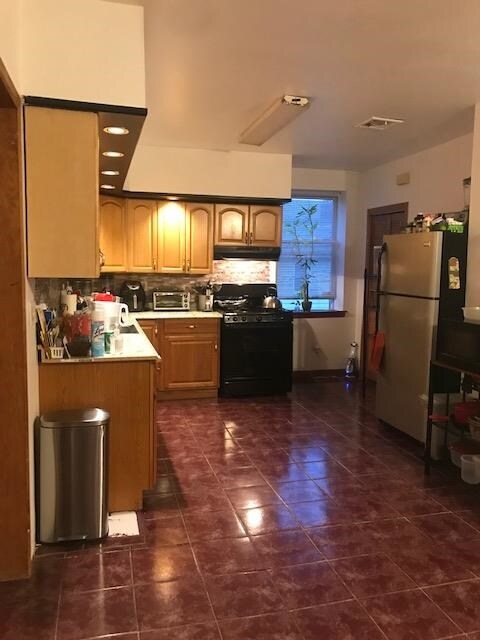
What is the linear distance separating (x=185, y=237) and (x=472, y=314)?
120 inches

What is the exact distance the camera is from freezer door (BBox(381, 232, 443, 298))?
386 centimetres

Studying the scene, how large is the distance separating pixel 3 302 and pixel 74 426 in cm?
70

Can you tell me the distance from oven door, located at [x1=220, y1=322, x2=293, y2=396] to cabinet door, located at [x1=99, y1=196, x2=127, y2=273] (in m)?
1.26

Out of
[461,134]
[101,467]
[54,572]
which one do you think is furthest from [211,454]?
[461,134]

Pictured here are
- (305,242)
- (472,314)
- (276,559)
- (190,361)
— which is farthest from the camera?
(305,242)

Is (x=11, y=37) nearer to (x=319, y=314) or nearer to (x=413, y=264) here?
(x=413, y=264)

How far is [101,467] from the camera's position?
8.70 feet

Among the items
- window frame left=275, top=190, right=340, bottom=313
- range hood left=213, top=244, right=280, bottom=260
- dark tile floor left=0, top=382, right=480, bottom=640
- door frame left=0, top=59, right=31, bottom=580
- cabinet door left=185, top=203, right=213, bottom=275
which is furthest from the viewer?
window frame left=275, top=190, right=340, bottom=313

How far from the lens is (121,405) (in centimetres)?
295

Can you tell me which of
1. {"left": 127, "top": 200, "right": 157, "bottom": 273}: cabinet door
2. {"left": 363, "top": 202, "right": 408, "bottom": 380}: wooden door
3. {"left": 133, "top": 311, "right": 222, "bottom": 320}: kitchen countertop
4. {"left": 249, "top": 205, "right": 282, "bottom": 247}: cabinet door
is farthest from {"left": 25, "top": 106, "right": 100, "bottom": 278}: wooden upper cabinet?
{"left": 363, "top": 202, "right": 408, "bottom": 380}: wooden door

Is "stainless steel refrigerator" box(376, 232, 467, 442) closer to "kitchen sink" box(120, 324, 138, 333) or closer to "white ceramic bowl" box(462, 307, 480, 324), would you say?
"white ceramic bowl" box(462, 307, 480, 324)

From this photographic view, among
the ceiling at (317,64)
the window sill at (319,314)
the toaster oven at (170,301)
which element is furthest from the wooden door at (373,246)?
the toaster oven at (170,301)

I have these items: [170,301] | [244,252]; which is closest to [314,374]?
[244,252]

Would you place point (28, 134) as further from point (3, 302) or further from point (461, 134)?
point (461, 134)
